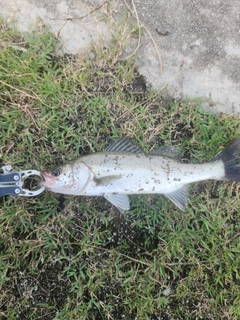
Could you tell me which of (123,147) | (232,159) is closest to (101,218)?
(123,147)

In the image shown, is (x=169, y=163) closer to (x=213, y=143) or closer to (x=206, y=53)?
(x=213, y=143)

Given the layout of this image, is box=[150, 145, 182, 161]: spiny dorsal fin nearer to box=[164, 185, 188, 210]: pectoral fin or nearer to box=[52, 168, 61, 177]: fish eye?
box=[164, 185, 188, 210]: pectoral fin

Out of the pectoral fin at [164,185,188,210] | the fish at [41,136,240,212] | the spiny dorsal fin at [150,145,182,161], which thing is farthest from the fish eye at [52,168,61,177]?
the pectoral fin at [164,185,188,210]

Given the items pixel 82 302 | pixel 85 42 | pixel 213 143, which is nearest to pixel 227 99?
pixel 213 143

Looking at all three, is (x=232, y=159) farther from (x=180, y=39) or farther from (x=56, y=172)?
(x=56, y=172)

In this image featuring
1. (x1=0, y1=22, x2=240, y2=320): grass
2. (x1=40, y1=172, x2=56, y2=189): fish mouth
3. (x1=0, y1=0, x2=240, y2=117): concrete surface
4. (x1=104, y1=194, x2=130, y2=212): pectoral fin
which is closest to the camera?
(x1=40, y1=172, x2=56, y2=189): fish mouth
